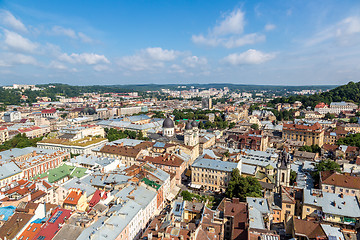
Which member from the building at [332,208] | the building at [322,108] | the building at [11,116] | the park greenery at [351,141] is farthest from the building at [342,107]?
the building at [11,116]

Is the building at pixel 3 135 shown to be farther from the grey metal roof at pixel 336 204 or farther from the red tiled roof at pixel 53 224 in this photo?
the grey metal roof at pixel 336 204

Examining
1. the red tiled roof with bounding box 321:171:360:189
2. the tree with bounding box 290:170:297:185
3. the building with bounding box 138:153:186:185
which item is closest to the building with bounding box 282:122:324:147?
the tree with bounding box 290:170:297:185

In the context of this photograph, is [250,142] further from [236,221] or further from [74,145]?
[74,145]

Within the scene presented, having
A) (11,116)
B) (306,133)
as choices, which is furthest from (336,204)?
(11,116)

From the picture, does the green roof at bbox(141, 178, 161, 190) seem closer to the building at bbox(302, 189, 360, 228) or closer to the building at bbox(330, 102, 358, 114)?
the building at bbox(302, 189, 360, 228)

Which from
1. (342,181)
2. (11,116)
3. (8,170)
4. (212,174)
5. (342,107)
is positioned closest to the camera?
(342,181)
